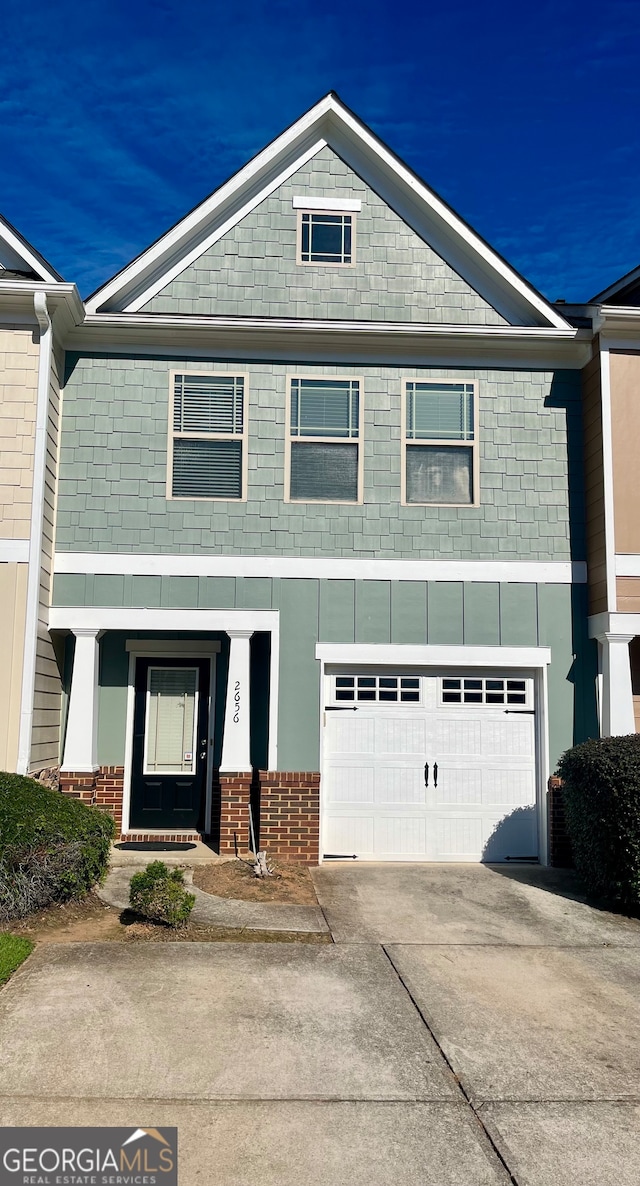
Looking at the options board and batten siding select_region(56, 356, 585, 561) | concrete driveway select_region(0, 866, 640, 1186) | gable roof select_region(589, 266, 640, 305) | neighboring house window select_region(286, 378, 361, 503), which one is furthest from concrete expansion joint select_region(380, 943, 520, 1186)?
gable roof select_region(589, 266, 640, 305)

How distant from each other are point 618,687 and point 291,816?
400cm

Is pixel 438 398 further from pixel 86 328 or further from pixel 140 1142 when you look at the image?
pixel 140 1142

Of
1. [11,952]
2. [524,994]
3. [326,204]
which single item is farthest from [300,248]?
[524,994]

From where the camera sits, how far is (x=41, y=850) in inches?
292

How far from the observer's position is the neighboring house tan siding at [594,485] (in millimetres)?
10352

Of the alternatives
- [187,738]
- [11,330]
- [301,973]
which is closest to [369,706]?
[187,738]

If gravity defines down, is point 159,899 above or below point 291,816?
below

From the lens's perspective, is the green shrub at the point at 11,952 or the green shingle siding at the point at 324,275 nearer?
the green shrub at the point at 11,952

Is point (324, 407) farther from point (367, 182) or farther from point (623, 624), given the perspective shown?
point (623, 624)

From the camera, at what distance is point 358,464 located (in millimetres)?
10664

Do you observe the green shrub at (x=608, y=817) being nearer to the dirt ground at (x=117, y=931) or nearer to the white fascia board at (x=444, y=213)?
the dirt ground at (x=117, y=931)

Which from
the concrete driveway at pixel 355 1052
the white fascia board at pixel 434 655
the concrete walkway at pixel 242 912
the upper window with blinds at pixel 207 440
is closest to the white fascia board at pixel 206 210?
the upper window with blinds at pixel 207 440

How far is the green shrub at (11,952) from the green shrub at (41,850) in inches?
18.7

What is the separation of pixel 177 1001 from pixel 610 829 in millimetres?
4383
